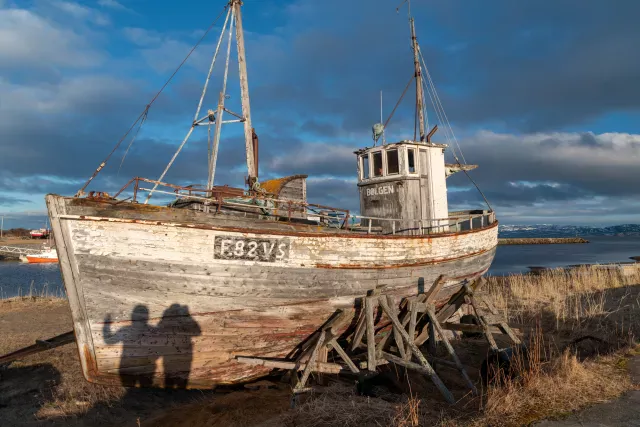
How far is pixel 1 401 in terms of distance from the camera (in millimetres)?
7910

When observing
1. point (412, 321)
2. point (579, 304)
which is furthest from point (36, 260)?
point (579, 304)

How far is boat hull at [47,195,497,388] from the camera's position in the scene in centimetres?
711

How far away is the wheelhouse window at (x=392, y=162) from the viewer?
12898 millimetres

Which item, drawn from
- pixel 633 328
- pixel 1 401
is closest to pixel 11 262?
pixel 1 401

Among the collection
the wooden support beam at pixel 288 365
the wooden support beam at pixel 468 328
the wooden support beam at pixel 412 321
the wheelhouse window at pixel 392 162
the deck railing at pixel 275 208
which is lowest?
the wooden support beam at pixel 288 365

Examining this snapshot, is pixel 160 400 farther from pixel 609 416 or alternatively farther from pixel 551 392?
pixel 609 416

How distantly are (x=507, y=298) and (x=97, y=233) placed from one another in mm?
15632

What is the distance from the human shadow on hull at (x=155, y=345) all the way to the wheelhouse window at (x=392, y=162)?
26.6ft

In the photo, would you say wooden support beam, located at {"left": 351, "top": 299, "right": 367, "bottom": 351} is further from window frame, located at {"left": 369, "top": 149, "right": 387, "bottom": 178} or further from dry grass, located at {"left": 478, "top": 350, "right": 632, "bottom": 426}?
window frame, located at {"left": 369, "top": 149, "right": 387, "bottom": 178}

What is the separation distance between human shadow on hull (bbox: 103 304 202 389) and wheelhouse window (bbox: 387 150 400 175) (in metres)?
8.12

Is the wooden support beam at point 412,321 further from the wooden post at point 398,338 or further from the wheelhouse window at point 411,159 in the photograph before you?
the wheelhouse window at point 411,159

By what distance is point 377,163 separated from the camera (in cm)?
1333

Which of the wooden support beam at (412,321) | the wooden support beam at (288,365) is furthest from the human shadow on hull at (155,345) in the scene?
the wooden support beam at (412,321)

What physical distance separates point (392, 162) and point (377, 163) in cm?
56
